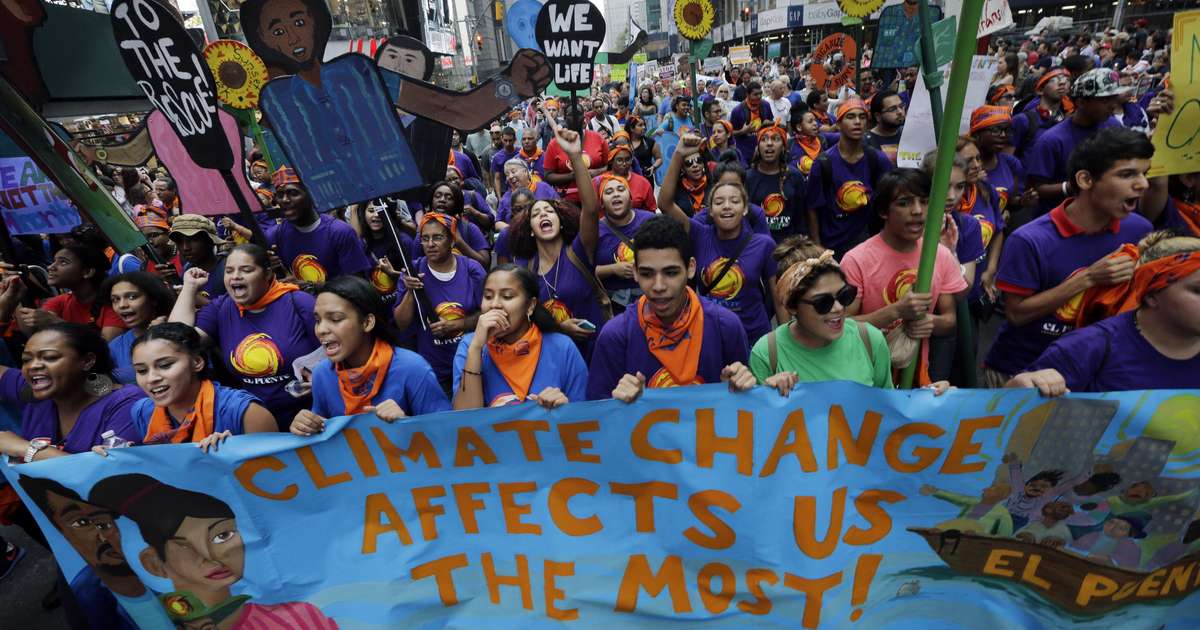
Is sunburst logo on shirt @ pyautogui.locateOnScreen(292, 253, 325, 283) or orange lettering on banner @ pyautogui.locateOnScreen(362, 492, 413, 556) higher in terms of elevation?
sunburst logo on shirt @ pyautogui.locateOnScreen(292, 253, 325, 283)

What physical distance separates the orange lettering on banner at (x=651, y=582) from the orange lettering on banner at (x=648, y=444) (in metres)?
0.38

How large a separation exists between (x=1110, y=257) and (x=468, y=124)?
3.25 meters

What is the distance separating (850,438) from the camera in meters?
2.14

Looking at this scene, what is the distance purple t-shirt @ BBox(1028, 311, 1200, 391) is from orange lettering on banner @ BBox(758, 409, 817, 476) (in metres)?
0.89

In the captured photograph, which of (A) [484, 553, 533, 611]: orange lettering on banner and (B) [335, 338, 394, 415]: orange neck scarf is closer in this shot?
(A) [484, 553, 533, 611]: orange lettering on banner

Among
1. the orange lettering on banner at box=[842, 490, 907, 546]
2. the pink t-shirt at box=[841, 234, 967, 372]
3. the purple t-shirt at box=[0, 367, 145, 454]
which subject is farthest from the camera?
the pink t-shirt at box=[841, 234, 967, 372]

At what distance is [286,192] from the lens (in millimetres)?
4473

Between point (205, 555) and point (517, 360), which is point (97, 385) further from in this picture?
point (517, 360)

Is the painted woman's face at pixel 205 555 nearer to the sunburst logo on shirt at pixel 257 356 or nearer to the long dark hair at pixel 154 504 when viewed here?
the long dark hair at pixel 154 504

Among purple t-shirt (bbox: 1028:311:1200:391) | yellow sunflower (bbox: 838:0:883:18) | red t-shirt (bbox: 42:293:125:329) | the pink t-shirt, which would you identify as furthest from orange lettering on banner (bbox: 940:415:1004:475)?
yellow sunflower (bbox: 838:0:883:18)

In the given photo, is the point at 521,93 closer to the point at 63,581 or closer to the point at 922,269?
the point at 922,269

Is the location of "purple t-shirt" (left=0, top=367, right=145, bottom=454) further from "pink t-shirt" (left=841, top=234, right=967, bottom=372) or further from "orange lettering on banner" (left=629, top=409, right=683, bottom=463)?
"pink t-shirt" (left=841, top=234, right=967, bottom=372)

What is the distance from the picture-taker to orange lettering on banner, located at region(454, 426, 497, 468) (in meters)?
2.28

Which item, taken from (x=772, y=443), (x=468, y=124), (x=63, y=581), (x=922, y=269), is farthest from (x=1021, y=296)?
(x=63, y=581)
